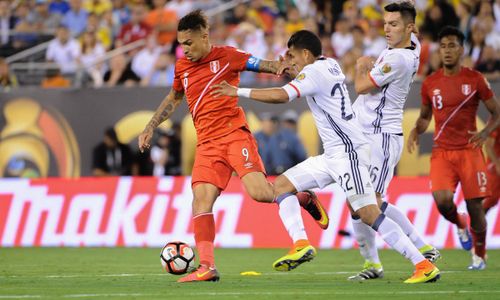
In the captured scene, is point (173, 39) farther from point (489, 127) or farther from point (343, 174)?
point (343, 174)

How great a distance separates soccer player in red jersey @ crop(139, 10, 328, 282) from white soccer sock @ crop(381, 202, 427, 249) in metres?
0.64

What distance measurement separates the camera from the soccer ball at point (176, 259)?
10.5m

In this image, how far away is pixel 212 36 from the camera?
21.4m

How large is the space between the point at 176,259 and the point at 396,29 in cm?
308

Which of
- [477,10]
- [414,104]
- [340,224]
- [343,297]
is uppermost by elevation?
[477,10]

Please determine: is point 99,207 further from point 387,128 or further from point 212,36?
point 387,128

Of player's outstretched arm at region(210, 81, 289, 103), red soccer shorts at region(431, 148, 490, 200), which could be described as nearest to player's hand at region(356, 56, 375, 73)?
player's outstretched arm at region(210, 81, 289, 103)

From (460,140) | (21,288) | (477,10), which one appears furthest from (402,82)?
(477,10)

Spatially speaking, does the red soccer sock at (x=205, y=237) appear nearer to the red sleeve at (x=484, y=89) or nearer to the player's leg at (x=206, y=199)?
the player's leg at (x=206, y=199)

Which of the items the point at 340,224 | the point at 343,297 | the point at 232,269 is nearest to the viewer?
the point at 343,297

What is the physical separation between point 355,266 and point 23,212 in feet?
24.0

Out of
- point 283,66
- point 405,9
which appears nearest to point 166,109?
point 283,66

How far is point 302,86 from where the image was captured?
979 centimetres

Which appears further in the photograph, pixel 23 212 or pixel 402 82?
pixel 23 212
